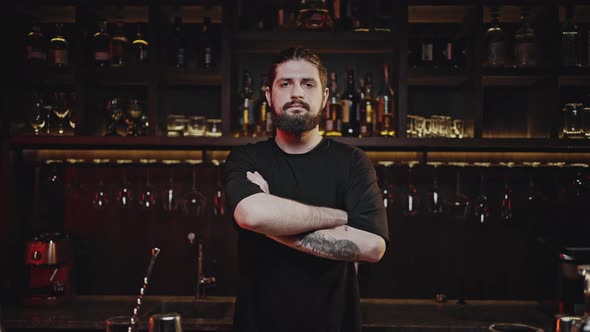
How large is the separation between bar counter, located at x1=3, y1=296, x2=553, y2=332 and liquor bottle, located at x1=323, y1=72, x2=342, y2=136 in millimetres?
958

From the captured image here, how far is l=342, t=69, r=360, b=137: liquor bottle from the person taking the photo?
322 cm

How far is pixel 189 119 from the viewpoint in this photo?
3281 millimetres

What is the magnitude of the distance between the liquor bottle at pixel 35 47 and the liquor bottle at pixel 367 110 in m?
1.78

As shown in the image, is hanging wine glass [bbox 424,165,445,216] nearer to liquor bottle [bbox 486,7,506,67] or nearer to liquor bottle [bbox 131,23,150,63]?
liquor bottle [bbox 486,7,506,67]

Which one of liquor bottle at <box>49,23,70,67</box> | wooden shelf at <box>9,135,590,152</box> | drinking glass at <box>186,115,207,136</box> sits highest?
liquor bottle at <box>49,23,70,67</box>

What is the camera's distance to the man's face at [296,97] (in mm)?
2131

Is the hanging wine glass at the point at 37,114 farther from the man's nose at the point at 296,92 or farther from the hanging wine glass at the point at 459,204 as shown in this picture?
the hanging wine glass at the point at 459,204

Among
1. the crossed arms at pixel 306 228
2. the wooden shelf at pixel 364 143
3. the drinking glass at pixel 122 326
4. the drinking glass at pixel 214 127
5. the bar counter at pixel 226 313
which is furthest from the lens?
the drinking glass at pixel 214 127

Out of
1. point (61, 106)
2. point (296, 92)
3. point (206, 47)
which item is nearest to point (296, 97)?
point (296, 92)

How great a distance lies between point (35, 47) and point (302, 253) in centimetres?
210

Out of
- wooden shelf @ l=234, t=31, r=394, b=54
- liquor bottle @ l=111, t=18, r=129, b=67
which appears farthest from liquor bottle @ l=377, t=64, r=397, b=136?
liquor bottle @ l=111, t=18, r=129, b=67

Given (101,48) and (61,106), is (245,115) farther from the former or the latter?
(61,106)

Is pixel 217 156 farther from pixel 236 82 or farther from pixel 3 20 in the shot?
pixel 3 20

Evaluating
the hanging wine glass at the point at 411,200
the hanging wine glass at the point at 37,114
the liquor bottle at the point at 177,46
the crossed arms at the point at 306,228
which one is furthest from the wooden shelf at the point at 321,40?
the crossed arms at the point at 306,228
